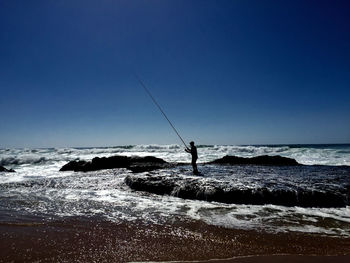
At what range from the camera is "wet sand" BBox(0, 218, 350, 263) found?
3592 mm

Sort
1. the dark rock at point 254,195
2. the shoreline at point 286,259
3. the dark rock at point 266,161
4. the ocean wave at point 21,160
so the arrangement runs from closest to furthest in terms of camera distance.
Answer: the shoreline at point 286,259 < the dark rock at point 254,195 < the dark rock at point 266,161 < the ocean wave at point 21,160

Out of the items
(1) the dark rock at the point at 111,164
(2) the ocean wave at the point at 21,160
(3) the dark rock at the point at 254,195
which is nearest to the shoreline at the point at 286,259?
(3) the dark rock at the point at 254,195

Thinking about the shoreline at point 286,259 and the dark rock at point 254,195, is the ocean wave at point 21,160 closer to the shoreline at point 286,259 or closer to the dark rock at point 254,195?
the dark rock at point 254,195

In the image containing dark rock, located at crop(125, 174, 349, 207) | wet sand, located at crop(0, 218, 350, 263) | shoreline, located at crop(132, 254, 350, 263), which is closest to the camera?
shoreline, located at crop(132, 254, 350, 263)

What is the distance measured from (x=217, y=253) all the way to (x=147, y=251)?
1013mm

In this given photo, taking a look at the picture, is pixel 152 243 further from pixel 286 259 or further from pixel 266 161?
pixel 266 161

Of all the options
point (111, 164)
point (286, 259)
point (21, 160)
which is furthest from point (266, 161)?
point (21, 160)

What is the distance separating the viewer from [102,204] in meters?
7.25

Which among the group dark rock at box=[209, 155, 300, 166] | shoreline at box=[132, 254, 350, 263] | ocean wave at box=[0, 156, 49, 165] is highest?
ocean wave at box=[0, 156, 49, 165]

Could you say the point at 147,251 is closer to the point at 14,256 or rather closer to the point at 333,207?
the point at 14,256

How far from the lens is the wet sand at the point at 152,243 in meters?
3.59

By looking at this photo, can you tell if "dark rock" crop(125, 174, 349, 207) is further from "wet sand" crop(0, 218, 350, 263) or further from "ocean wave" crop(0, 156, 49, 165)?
"ocean wave" crop(0, 156, 49, 165)

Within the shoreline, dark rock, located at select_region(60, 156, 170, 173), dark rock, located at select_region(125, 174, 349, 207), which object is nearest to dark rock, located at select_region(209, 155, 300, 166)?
dark rock, located at select_region(60, 156, 170, 173)

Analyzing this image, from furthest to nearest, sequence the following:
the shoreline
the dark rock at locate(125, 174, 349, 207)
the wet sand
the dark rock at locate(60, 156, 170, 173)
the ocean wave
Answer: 1. the ocean wave
2. the dark rock at locate(60, 156, 170, 173)
3. the dark rock at locate(125, 174, 349, 207)
4. the wet sand
5. the shoreline
